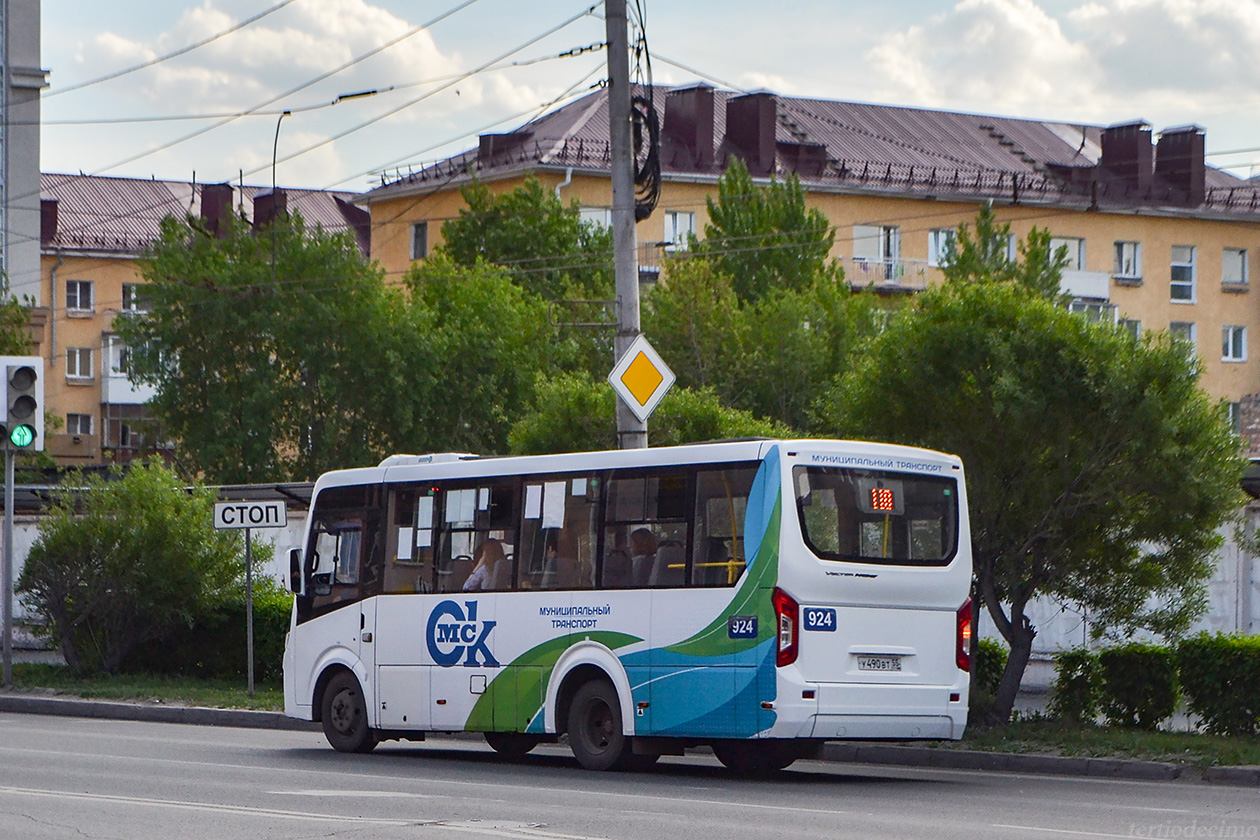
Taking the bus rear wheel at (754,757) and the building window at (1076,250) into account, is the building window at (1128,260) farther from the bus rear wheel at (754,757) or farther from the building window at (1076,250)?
the bus rear wheel at (754,757)

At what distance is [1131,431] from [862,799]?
5551 mm

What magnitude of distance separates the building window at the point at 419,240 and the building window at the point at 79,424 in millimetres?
21987

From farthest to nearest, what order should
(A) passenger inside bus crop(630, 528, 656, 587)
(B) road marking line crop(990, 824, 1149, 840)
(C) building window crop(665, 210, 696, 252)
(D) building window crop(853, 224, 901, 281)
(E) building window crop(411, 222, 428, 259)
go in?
(E) building window crop(411, 222, 428, 259) → (D) building window crop(853, 224, 901, 281) → (C) building window crop(665, 210, 696, 252) → (A) passenger inside bus crop(630, 528, 656, 587) → (B) road marking line crop(990, 824, 1149, 840)

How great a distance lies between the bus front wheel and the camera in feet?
59.8

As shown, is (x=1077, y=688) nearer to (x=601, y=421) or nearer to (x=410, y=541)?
(x=410, y=541)

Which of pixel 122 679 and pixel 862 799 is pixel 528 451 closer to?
pixel 122 679

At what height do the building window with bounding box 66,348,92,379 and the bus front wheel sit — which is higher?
the building window with bounding box 66,348,92,379

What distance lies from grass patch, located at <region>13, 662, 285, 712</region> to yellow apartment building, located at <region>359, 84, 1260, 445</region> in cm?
4038

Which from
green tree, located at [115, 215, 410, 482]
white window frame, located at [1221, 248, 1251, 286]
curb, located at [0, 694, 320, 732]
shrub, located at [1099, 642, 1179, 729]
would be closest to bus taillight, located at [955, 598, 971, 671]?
shrub, located at [1099, 642, 1179, 729]

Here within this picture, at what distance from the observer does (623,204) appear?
65.2 ft

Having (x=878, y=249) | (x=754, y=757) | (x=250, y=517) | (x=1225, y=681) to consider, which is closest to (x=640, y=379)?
(x=754, y=757)

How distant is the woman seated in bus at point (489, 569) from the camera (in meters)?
17.0

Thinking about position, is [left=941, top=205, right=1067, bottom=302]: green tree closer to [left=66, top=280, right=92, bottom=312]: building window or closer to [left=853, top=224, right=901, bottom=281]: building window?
[left=853, top=224, right=901, bottom=281]: building window

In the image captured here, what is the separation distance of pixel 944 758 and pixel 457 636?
4555 millimetres
